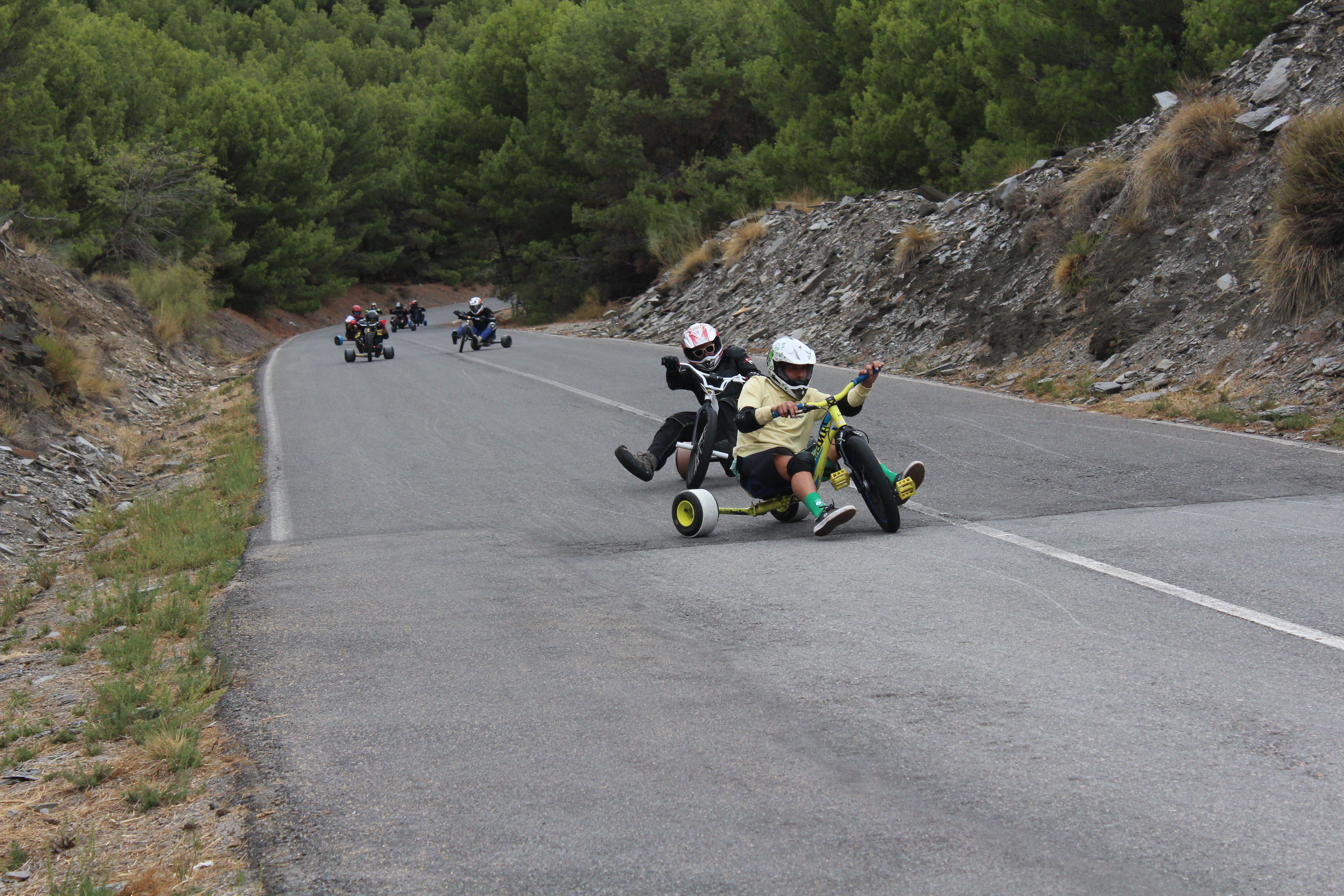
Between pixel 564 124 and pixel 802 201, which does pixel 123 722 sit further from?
pixel 564 124

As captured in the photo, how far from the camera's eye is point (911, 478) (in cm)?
833

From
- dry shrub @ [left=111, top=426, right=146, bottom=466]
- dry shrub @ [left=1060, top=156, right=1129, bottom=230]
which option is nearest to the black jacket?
dry shrub @ [left=111, top=426, right=146, bottom=466]

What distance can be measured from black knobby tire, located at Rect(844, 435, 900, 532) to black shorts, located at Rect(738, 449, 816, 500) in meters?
0.39

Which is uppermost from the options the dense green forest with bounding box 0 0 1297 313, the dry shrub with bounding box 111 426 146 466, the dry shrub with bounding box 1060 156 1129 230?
the dense green forest with bounding box 0 0 1297 313

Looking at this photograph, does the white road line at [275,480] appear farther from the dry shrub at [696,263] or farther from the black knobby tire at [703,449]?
the dry shrub at [696,263]

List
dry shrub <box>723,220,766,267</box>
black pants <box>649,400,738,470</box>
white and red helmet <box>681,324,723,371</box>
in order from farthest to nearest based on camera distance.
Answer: dry shrub <box>723,220,766,267</box>
black pants <box>649,400,738,470</box>
white and red helmet <box>681,324,723,371</box>

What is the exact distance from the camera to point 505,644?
236 inches

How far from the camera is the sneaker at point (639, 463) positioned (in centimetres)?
1088

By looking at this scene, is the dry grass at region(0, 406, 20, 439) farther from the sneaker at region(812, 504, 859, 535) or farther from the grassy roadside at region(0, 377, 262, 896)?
the sneaker at region(812, 504, 859, 535)

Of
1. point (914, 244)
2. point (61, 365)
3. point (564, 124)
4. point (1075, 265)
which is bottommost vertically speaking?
point (61, 365)

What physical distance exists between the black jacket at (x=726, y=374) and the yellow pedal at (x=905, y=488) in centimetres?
237

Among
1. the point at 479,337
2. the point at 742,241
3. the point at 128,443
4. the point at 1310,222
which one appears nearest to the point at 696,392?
the point at 1310,222

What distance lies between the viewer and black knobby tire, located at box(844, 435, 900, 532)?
806 cm

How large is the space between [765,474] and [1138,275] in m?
10.2
